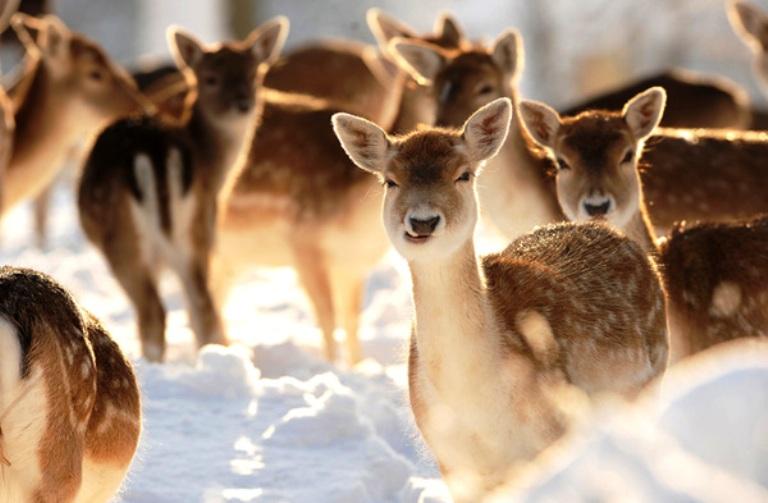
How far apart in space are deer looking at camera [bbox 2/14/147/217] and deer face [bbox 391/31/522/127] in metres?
2.77

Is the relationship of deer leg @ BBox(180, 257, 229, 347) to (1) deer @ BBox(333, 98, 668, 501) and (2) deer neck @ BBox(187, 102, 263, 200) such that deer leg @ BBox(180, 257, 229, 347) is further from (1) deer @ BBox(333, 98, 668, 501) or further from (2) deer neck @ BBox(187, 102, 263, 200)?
(1) deer @ BBox(333, 98, 668, 501)

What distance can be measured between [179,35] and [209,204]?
1.25 m

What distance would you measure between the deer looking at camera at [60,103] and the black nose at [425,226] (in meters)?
6.10

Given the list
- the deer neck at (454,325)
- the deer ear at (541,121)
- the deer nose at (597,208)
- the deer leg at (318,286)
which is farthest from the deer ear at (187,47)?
the deer neck at (454,325)

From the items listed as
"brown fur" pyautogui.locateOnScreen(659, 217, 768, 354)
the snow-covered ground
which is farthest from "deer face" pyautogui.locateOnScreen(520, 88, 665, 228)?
the snow-covered ground

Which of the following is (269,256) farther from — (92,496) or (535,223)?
(92,496)

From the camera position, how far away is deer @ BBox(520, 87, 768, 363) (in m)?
5.96

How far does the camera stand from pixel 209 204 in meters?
8.63

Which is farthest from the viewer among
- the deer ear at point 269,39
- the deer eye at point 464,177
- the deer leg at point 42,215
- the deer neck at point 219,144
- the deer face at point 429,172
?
the deer leg at point 42,215

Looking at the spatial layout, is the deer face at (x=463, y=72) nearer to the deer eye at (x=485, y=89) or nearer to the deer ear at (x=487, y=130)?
the deer eye at (x=485, y=89)

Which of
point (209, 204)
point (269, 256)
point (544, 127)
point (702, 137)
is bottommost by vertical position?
point (269, 256)

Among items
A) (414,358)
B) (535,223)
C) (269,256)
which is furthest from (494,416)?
(269,256)

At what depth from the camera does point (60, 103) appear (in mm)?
10688

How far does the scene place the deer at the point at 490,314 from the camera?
15.1 ft
